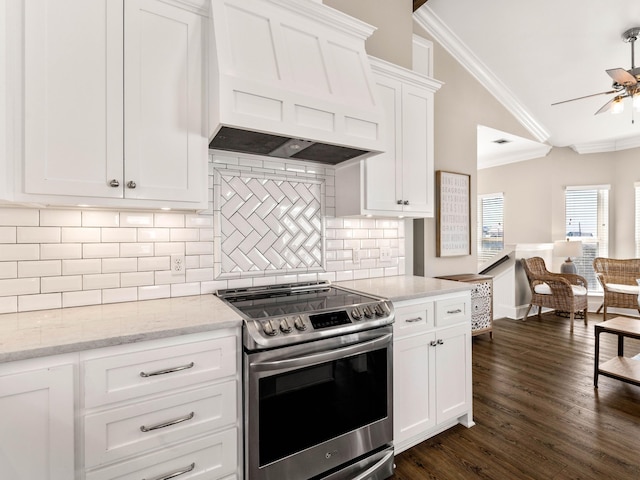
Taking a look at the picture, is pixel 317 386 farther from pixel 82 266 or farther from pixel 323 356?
pixel 82 266

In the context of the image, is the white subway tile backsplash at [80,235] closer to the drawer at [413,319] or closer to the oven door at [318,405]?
the oven door at [318,405]

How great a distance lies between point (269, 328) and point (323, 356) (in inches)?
12.7

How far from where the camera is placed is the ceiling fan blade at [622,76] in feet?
9.54

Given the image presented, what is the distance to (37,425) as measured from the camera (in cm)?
115

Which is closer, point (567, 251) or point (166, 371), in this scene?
point (166, 371)

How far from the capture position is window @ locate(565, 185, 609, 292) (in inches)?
226

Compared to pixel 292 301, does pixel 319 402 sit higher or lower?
lower

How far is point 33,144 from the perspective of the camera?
53.9 inches

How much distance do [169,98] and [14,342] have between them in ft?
3.91

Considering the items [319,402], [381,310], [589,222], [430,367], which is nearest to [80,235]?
[319,402]

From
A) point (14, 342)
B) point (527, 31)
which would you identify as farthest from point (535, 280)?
point (14, 342)

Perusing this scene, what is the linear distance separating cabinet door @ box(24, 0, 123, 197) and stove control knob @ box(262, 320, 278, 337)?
898mm

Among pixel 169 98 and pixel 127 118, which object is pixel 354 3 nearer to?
pixel 169 98

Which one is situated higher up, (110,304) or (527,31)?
(527,31)
